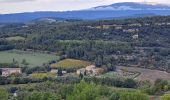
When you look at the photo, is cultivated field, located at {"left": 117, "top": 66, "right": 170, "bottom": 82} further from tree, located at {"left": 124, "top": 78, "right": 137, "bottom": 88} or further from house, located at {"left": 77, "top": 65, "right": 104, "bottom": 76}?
tree, located at {"left": 124, "top": 78, "right": 137, "bottom": 88}

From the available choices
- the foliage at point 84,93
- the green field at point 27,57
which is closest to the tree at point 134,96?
the foliage at point 84,93

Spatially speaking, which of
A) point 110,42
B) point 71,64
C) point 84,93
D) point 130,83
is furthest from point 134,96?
point 110,42

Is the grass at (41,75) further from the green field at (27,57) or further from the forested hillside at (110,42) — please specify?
the forested hillside at (110,42)

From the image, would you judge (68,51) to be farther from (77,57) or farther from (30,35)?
(30,35)

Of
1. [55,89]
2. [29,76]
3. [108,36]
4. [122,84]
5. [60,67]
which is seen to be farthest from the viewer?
[108,36]

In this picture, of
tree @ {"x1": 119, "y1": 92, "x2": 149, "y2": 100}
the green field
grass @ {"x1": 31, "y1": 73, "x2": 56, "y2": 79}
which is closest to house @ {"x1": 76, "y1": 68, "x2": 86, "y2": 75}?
grass @ {"x1": 31, "y1": 73, "x2": 56, "y2": 79}

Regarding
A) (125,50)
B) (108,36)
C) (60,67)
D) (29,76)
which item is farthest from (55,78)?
(108,36)
